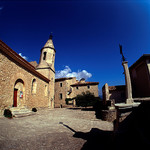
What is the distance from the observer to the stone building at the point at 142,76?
11641 millimetres

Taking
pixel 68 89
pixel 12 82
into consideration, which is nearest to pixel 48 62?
pixel 68 89

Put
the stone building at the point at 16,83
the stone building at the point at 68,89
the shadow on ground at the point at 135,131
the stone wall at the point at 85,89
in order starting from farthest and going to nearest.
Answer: the stone building at the point at 68,89
the stone wall at the point at 85,89
the stone building at the point at 16,83
the shadow on ground at the point at 135,131

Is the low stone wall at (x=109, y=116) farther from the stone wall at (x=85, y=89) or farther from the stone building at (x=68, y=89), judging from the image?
the stone building at (x=68, y=89)

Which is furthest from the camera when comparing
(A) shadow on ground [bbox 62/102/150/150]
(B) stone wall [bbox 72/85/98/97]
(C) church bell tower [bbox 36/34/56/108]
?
(B) stone wall [bbox 72/85/98/97]

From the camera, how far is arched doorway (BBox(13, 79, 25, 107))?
33.2ft

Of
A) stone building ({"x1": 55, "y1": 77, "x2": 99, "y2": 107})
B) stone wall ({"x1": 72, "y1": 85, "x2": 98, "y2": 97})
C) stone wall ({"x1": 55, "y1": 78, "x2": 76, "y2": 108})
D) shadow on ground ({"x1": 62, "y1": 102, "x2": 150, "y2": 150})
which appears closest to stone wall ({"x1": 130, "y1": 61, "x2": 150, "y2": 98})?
stone wall ({"x1": 72, "y1": 85, "x2": 98, "y2": 97})

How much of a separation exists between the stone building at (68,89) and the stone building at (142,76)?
32.0 ft

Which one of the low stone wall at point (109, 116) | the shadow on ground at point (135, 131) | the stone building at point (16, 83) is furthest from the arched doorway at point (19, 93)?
the shadow on ground at point (135, 131)

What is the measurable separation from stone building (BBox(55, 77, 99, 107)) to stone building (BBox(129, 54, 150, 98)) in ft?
32.0

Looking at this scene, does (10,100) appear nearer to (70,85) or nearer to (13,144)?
(13,144)

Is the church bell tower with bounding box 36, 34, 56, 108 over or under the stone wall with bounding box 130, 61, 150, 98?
over

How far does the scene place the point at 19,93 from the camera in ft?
34.7

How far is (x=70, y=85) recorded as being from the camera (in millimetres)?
24984

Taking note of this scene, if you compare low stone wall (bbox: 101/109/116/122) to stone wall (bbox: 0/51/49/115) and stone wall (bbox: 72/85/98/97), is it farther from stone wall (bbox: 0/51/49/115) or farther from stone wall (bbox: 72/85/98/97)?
stone wall (bbox: 72/85/98/97)
